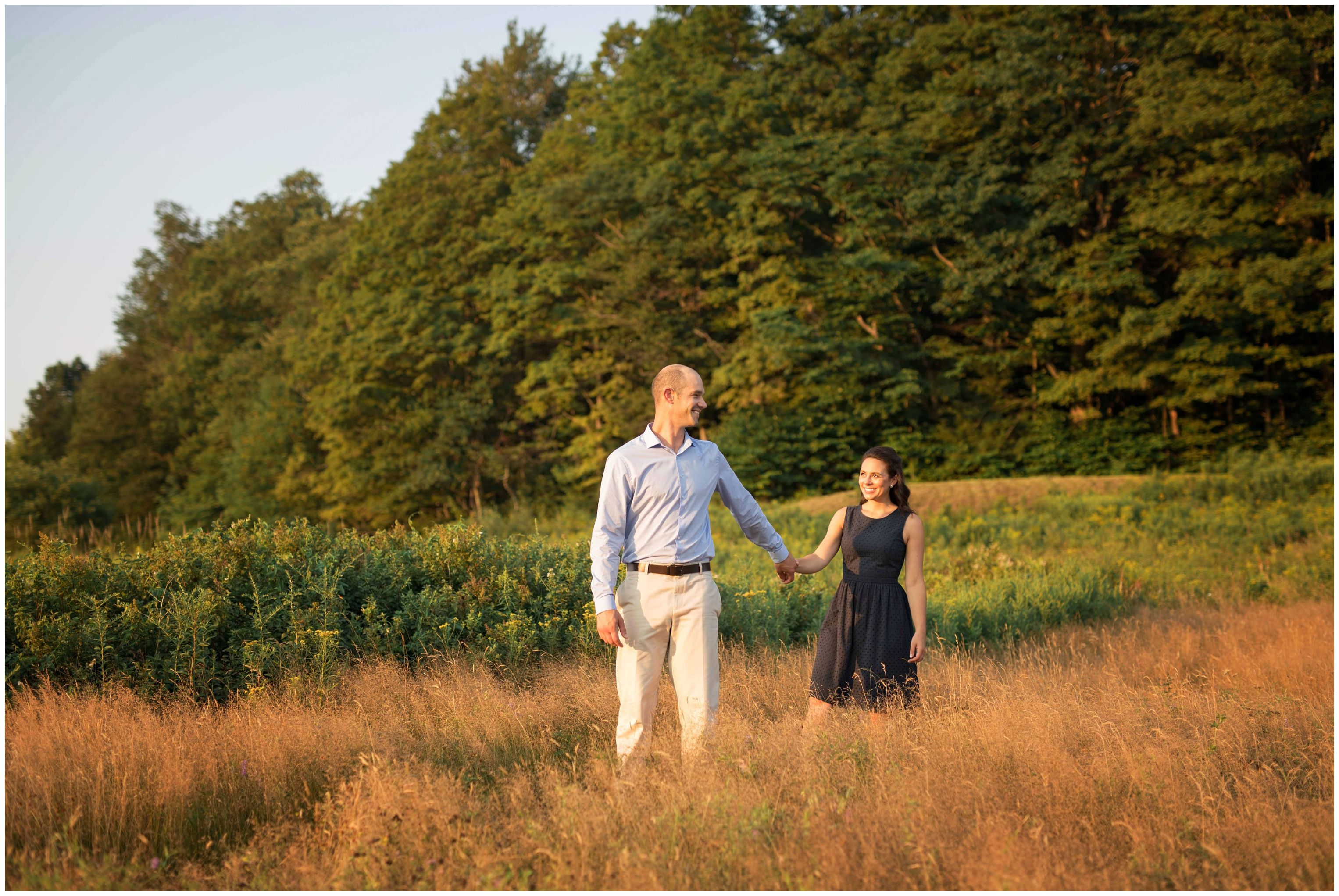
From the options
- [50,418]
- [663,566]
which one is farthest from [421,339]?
[50,418]

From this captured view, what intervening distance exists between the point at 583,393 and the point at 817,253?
8.40m

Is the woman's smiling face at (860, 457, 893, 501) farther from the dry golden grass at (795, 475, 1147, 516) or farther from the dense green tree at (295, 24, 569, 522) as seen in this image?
the dense green tree at (295, 24, 569, 522)

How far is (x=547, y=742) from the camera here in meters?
5.24

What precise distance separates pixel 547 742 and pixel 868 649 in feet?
5.97

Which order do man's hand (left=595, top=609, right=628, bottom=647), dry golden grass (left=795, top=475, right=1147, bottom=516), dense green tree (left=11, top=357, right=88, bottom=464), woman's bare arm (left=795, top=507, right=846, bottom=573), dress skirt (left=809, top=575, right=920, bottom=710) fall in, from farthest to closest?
dense green tree (left=11, top=357, right=88, bottom=464) → dry golden grass (left=795, top=475, right=1147, bottom=516) → woman's bare arm (left=795, top=507, right=846, bottom=573) → dress skirt (left=809, top=575, right=920, bottom=710) → man's hand (left=595, top=609, right=628, bottom=647)

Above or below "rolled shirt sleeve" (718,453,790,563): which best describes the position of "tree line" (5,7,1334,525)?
above

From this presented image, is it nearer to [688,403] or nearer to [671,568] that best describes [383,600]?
[671,568]

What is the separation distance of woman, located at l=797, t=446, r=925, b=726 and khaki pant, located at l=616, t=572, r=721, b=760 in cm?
86

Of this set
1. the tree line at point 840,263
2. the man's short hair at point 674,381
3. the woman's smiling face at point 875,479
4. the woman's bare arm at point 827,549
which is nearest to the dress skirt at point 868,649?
the woman's bare arm at point 827,549

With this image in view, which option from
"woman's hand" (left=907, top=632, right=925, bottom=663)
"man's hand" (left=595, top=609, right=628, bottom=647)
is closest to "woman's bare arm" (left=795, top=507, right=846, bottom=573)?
"woman's hand" (left=907, top=632, right=925, bottom=663)

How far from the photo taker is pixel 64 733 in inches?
195

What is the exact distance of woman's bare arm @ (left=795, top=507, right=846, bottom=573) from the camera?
17.4ft

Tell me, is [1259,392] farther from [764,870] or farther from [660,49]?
[764,870]

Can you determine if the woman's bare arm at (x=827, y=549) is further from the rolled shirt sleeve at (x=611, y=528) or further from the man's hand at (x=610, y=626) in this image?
the man's hand at (x=610, y=626)
